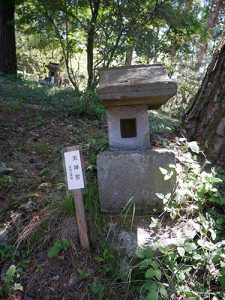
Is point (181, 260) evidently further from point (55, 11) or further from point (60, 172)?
point (55, 11)

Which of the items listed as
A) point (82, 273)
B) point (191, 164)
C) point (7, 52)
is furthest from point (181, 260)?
point (7, 52)

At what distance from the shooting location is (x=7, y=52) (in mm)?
9781

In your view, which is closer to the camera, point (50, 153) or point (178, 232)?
point (178, 232)

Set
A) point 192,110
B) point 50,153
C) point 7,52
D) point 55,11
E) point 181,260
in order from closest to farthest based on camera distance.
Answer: point 181,260, point 192,110, point 50,153, point 55,11, point 7,52

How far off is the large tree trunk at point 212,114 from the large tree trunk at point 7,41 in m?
7.75

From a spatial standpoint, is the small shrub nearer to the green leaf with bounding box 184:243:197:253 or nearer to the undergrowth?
the undergrowth

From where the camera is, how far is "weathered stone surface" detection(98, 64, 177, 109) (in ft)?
7.76

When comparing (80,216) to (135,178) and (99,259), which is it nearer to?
(99,259)

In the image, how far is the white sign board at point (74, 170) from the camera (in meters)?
2.43

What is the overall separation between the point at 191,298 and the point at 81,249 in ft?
3.00

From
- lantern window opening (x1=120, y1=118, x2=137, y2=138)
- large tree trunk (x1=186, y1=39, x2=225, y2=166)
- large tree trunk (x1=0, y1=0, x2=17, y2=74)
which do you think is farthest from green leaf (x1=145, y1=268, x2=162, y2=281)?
large tree trunk (x1=0, y1=0, x2=17, y2=74)

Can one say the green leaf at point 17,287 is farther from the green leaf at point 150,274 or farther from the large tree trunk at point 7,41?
the large tree trunk at point 7,41

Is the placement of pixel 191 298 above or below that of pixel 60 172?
below

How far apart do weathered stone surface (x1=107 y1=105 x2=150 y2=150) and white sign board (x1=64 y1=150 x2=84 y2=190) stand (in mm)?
462
